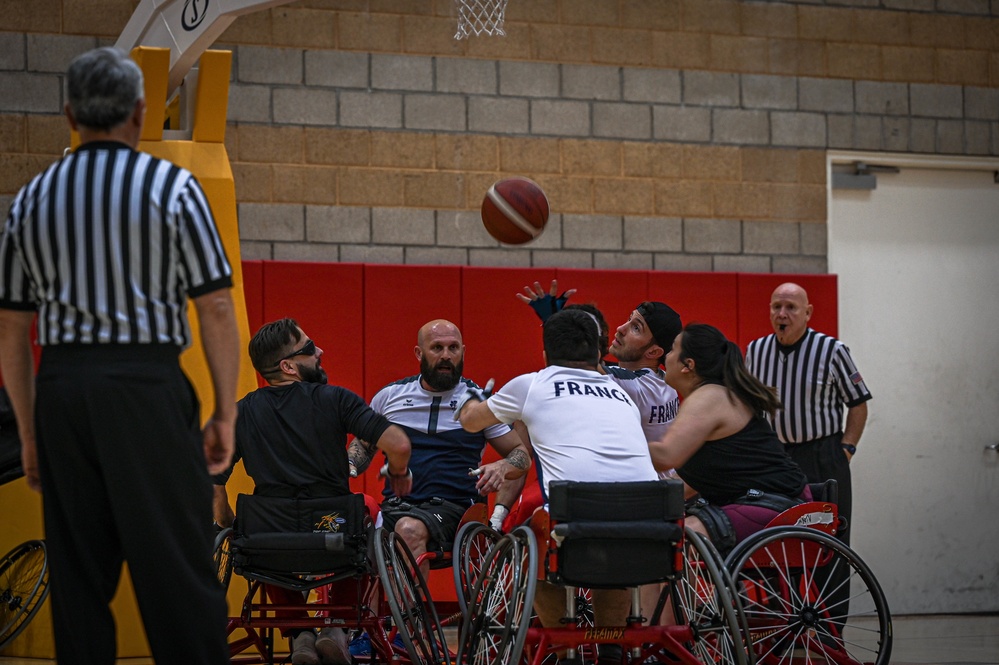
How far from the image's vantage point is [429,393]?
210 inches

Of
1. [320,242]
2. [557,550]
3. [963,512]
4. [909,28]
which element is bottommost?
[963,512]

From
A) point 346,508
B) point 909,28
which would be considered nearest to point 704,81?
point 909,28

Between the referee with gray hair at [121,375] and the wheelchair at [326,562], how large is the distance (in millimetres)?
1423

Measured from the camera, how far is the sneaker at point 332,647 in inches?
172

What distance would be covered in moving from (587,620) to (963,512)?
149 inches

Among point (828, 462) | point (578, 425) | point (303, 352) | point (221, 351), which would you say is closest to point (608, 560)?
point (578, 425)

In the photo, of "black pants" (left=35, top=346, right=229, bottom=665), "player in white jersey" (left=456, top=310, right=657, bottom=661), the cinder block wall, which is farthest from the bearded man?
"black pants" (left=35, top=346, right=229, bottom=665)

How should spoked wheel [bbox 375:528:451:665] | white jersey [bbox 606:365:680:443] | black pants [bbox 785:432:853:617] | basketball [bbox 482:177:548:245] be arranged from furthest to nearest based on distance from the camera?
1. black pants [bbox 785:432:853:617]
2. basketball [bbox 482:177:548:245]
3. white jersey [bbox 606:365:680:443]
4. spoked wheel [bbox 375:528:451:665]

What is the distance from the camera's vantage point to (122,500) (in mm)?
2510

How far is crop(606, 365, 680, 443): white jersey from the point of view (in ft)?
15.9

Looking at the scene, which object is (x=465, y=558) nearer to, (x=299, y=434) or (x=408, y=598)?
(x=408, y=598)

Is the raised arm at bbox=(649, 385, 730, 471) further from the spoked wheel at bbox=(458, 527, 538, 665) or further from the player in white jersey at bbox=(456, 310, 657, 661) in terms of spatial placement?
the spoked wheel at bbox=(458, 527, 538, 665)

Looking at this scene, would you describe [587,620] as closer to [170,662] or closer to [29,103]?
[170,662]

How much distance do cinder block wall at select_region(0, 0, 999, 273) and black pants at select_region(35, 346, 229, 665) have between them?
13.6ft
